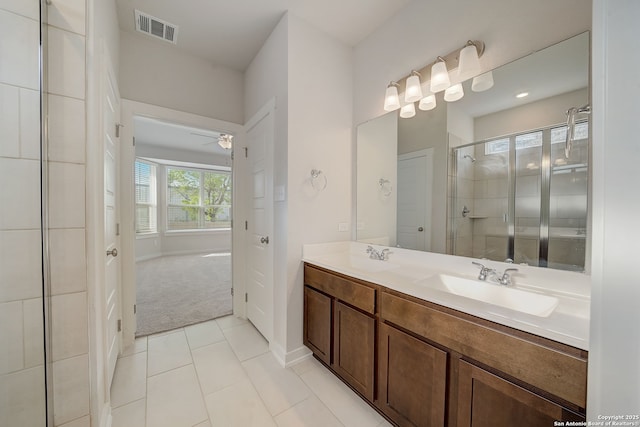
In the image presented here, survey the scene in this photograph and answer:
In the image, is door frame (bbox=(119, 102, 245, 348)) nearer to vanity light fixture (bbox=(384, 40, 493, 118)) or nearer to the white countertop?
the white countertop

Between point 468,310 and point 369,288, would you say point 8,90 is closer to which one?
point 369,288

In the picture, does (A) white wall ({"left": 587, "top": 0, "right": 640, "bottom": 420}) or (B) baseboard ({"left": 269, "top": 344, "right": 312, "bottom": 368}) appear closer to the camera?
(A) white wall ({"left": 587, "top": 0, "right": 640, "bottom": 420})

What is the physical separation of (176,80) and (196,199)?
199 inches

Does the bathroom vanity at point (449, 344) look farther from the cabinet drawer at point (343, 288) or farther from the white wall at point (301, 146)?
the white wall at point (301, 146)

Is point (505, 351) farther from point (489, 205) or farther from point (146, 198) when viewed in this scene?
point (146, 198)

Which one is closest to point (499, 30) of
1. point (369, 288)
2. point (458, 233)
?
point (458, 233)

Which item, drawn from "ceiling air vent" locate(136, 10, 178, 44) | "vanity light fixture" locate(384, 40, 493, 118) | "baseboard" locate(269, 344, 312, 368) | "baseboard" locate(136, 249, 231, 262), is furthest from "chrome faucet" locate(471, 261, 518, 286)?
"baseboard" locate(136, 249, 231, 262)

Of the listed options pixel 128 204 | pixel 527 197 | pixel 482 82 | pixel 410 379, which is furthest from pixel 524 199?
pixel 128 204

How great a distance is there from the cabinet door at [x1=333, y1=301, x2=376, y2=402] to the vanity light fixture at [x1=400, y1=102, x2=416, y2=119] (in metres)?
1.50

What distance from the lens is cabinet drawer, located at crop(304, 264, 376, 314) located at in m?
1.42

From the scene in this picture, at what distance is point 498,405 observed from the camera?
89 cm

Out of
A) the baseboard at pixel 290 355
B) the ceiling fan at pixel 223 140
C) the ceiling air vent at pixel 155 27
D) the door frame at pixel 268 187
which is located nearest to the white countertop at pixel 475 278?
the door frame at pixel 268 187

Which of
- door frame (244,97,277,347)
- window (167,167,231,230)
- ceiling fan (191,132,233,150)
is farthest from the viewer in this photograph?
window (167,167,231,230)

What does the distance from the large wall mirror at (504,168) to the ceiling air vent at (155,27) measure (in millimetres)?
2072
